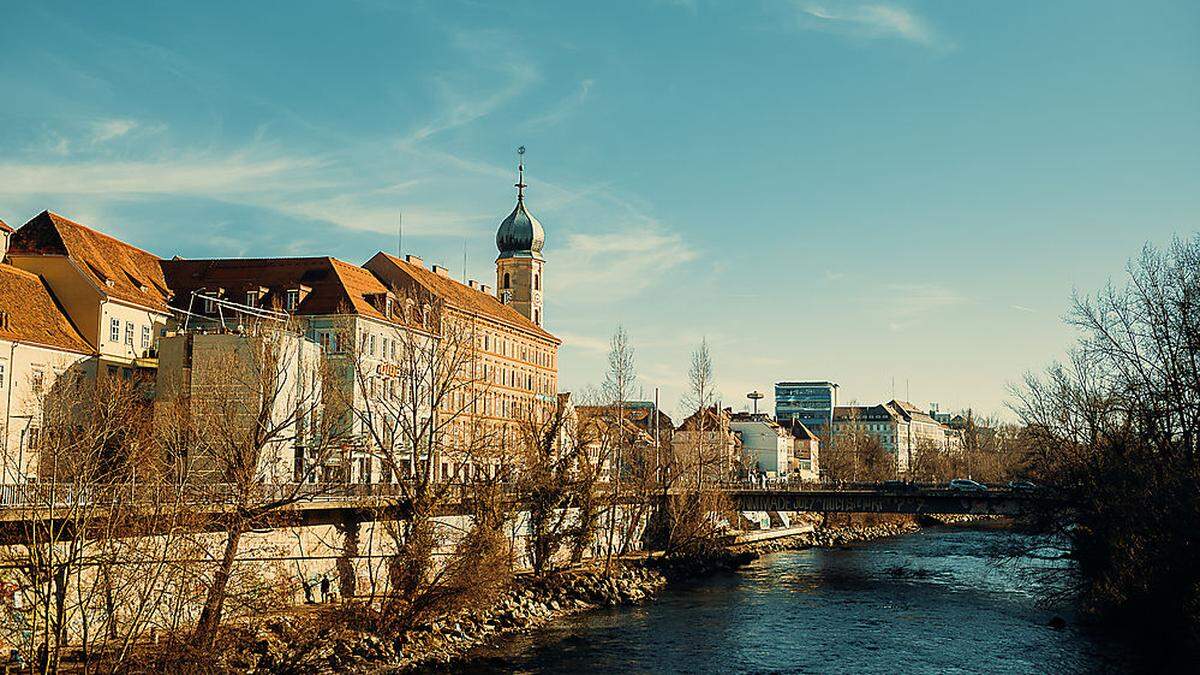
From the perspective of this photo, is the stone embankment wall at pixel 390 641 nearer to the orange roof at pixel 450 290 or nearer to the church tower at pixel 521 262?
the orange roof at pixel 450 290

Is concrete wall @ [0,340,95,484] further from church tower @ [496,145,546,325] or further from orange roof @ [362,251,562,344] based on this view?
church tower @ [496,145,546,325]

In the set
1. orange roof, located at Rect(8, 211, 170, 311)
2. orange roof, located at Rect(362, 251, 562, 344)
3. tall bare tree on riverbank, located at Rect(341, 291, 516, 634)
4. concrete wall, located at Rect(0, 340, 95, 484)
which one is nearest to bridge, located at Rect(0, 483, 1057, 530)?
tall bare tree on riverbank, located at Rect(341, 291, 516, 634)

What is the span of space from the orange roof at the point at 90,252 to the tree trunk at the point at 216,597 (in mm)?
25205

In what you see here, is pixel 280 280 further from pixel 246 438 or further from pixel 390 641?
pixel 390 641

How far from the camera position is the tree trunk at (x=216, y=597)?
33.1 metres

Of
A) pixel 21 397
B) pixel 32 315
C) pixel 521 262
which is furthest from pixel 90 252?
pixel 521 262

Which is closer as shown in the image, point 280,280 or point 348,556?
point 348,556

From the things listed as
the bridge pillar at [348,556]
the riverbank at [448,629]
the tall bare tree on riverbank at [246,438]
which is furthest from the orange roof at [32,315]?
the riverbank at [448,629]

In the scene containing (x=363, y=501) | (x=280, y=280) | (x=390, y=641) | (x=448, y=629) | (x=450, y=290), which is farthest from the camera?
(x=450, y=290)

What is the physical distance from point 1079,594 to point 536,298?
75193 millimetres

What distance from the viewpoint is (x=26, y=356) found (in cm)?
4991

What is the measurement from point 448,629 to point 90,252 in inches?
1272

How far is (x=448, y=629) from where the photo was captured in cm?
4066

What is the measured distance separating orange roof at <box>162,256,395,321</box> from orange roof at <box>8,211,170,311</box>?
536cm
